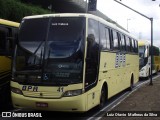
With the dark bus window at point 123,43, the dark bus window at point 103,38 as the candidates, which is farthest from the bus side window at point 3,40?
the dark bus window at point 123,43

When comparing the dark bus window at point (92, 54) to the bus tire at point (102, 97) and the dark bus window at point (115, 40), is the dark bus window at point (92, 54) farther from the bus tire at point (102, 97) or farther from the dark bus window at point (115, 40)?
the dark bus window at point (115, 40)

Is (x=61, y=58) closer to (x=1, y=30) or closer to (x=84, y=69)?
(x=84, y=69)

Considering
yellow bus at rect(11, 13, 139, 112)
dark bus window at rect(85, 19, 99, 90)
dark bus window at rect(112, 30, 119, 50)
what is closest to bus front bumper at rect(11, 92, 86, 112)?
yellow bus at rect(11, 13, 139, 112)

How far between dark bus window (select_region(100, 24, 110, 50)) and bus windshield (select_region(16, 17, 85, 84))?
185 cm

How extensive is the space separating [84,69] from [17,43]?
2.28m

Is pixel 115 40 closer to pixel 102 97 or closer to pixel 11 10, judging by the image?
pixel 102 97

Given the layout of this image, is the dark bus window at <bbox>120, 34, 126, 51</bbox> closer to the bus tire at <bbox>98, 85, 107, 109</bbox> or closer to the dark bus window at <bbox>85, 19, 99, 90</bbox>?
the bus tire at <bbox>98, 85, 107, 109</bbox>

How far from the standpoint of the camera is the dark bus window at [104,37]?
38.9 ft

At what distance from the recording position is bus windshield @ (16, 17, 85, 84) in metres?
9.61

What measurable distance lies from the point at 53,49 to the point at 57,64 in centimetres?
48

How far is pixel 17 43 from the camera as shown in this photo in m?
10.3

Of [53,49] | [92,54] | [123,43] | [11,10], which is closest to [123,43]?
[123,43]

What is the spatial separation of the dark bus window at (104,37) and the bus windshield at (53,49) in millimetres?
1854

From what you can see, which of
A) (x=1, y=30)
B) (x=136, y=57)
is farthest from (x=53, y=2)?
(x=1, y=30)
